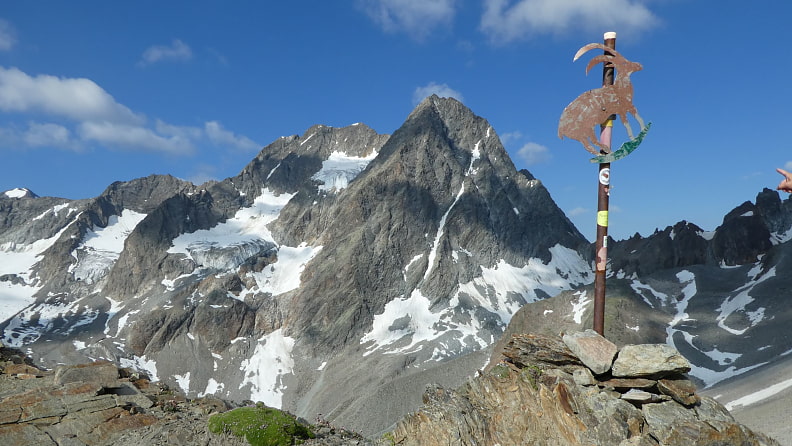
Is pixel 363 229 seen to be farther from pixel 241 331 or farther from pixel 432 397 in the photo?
pixel 432 397

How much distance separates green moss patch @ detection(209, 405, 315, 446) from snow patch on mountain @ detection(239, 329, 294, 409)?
121 m

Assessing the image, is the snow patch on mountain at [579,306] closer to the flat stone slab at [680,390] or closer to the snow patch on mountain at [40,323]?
the flat stone slab at [680,390]

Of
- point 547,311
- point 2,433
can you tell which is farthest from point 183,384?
point 2,433

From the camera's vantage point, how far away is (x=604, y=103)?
13070mm

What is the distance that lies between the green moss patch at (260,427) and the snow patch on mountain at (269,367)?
121 m

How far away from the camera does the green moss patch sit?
1506 centimetres

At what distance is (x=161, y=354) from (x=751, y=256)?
569ft

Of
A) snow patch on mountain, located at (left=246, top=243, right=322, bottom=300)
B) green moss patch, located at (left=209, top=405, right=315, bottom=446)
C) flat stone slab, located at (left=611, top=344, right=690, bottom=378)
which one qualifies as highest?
snow patch on mountain, located at (left=246, top=243, right=322, bottom=300)

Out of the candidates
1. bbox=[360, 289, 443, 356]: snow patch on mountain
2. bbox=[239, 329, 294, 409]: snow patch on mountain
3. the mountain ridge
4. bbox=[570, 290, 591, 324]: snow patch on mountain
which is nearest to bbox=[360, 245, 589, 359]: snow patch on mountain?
bbox=[360, 289, 443, 356]: snow patch on mountain

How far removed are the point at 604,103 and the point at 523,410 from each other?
27.1ft

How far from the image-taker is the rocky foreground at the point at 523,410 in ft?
37.2

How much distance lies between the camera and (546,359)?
1352 centimetres

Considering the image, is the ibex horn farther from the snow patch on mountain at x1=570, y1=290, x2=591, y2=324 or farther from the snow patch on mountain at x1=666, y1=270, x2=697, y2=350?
the snow patch on mountain at x1=666, y1=270, x2=697, y2=350

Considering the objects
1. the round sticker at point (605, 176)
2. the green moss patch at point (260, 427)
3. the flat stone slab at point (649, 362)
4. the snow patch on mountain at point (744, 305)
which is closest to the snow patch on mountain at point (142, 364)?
the snow patch on mountain at point (744, 305)
